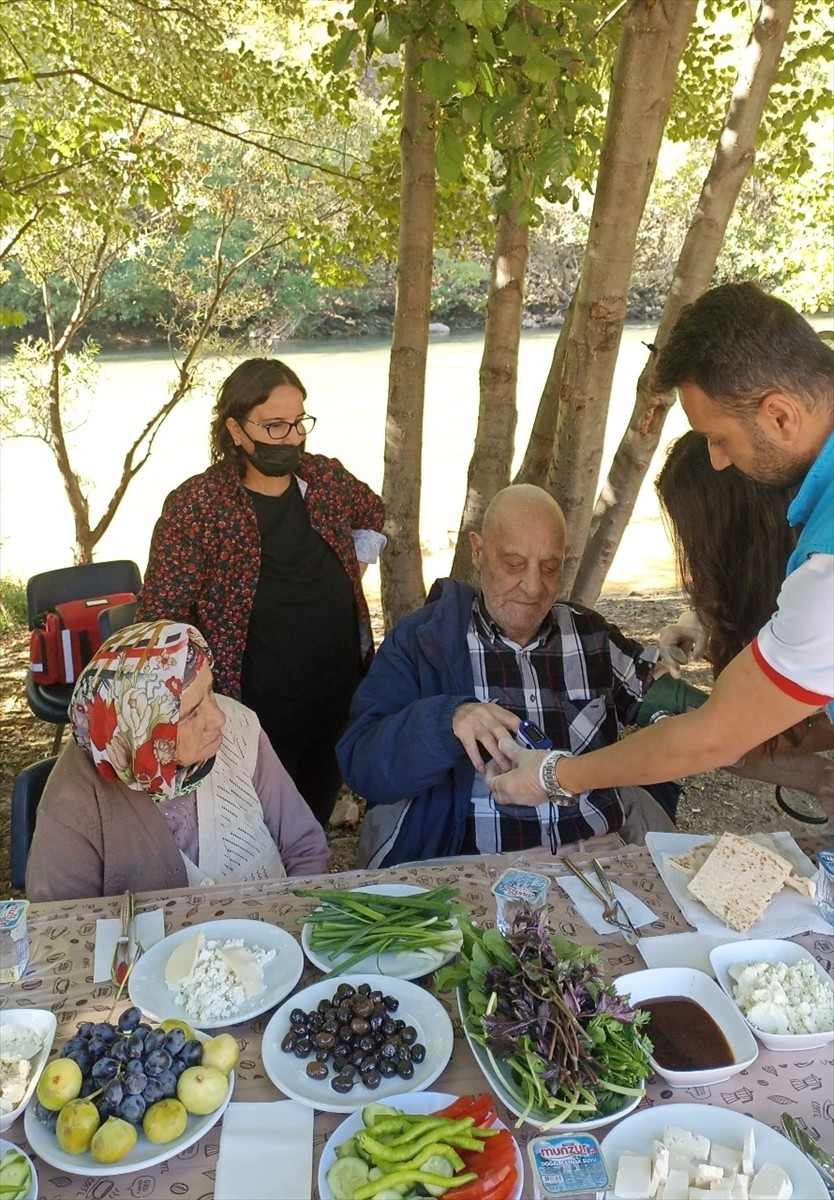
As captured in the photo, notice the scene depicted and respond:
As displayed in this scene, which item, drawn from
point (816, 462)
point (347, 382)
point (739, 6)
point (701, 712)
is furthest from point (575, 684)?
point (347, 382)

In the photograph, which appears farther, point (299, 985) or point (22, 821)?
point (22, 821)

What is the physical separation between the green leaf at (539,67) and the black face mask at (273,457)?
4.67ft

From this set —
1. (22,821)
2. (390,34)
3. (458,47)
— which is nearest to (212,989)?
(22,821)

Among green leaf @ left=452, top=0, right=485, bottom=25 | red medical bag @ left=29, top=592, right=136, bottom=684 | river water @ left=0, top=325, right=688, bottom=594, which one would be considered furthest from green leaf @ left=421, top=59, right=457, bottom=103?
red medical bag @ left=29, top=592, right=136, bottom=684

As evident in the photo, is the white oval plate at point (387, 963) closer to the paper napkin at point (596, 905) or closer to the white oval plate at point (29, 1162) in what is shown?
the paper napkin at point (596, 905)

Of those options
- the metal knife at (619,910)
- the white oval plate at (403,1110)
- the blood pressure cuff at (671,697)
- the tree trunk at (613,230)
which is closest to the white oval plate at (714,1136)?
the white oval plate at (403,1110)

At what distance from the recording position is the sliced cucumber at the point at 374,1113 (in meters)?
1.35

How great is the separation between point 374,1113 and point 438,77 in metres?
2.15

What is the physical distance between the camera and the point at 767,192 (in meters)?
20.3

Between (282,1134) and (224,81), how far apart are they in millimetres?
6571

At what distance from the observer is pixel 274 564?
330cm

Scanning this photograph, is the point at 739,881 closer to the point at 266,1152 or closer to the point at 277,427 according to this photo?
the point at 266,1152

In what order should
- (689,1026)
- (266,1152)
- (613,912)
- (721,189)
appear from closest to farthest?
(266,1152) → (689,1026) → (613,912) → (721,189)

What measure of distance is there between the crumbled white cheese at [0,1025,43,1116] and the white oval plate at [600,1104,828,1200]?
0.91 meters
